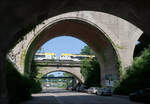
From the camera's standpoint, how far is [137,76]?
2889 centimetres

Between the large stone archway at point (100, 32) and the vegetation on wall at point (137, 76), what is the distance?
2682mm

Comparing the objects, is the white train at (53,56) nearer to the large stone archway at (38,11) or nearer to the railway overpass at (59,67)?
the railway overpass at (59,67)

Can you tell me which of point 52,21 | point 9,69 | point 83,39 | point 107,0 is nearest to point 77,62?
point 83,39

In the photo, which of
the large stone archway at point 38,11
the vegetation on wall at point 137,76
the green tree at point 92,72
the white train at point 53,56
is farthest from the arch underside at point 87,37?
the white train at point 53,56

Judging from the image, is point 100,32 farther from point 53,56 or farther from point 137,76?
point 53,56

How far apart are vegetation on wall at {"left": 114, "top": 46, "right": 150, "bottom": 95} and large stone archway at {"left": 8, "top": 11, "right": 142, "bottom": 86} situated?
8.80ft

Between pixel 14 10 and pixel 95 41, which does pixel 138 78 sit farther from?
pixel 14 10

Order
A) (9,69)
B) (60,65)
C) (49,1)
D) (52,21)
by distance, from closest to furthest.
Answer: (49,1)
(9,69)
(52,21)
(60,65)

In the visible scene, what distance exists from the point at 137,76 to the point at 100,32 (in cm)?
834

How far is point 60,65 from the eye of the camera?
2275 inches

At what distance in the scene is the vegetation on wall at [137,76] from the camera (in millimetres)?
27969

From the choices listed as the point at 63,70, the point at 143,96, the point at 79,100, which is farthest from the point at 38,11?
the point at 63,70

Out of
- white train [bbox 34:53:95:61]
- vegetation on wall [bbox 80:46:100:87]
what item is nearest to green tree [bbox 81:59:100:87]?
vegetation on wall [bbox 80:46:100:87]

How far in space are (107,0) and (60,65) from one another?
46135mm
